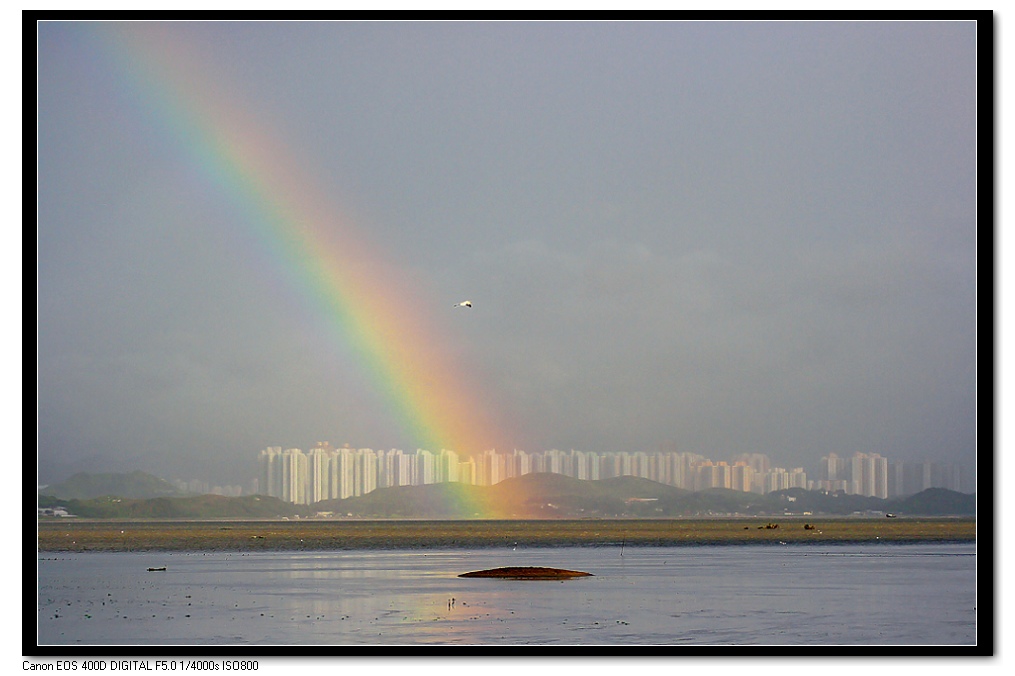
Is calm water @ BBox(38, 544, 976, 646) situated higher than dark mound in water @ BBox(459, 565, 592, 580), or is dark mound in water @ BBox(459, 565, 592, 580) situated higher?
calm water @ BBox(38, 544, 976, 646)

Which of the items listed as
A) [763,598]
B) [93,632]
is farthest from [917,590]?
[93,632]

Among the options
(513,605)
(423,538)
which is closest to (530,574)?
(513,605)

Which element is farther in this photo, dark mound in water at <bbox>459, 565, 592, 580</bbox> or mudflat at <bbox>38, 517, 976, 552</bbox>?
mudflat at <bbox>38, 517, 976, 552</bbox>

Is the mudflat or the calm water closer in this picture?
the calm water

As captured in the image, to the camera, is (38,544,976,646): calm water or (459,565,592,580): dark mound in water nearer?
(38,544,976,646): calm water

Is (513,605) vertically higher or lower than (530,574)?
higher

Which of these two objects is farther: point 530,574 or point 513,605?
point 530,574

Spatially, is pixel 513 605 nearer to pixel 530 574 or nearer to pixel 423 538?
pixel 530 574

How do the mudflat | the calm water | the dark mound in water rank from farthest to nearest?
the mudflat < the dark mound in water < the calm water

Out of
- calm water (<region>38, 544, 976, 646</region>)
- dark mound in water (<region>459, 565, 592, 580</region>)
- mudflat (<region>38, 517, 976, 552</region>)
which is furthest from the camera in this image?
mudflat (<region>38, 517, 976, 552</region>)
